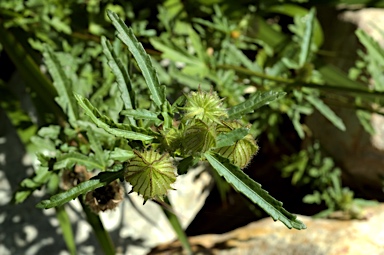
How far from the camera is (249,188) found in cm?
127

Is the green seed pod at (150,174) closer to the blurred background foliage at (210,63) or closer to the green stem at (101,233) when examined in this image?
the blurred background foliage at (210,63)

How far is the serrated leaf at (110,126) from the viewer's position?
4.22ft

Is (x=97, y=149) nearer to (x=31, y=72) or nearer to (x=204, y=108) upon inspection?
(x=204, y=108)

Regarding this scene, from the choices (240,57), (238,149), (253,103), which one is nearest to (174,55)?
(240,57)

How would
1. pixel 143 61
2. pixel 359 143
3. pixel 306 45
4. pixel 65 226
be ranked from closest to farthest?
pixel 143 61 → pixel 306 45 → pixel 65 226 → pixel 359 143

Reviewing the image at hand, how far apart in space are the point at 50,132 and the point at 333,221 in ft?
4.51

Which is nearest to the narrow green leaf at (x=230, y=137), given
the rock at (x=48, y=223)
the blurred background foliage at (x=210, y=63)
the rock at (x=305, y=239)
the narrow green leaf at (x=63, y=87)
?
the blurred background foliage at (x=210, y=63)

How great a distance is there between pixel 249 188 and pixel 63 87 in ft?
2.58

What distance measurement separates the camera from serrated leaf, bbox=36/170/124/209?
132 centimetres

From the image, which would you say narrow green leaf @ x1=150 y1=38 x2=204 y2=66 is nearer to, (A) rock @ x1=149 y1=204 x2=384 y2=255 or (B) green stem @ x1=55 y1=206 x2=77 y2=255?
(B) green stem @ x1=55 y1=206 x2=77 y2=255

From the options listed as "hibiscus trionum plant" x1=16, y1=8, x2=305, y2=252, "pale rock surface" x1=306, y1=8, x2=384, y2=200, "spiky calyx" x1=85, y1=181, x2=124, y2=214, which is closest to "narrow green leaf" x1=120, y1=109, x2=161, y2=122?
"hibiscus trionum plant" x1=16, y1=8, x2=305, y2=252

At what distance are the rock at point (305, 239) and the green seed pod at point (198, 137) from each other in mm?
1370

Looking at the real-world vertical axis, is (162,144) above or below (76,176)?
above

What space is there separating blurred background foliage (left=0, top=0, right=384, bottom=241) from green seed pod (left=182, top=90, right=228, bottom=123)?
0.51 metres
